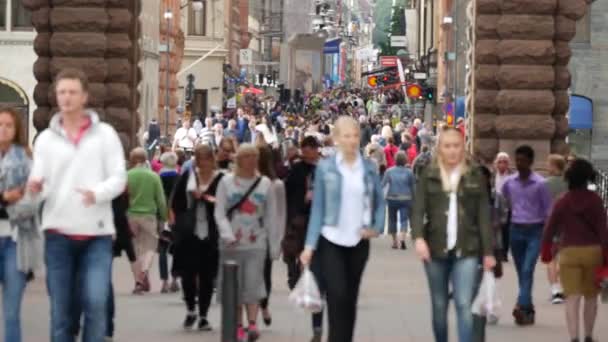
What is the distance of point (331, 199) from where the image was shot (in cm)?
1337

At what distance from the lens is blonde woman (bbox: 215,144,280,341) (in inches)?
639

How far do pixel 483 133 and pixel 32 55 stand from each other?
93.3ft

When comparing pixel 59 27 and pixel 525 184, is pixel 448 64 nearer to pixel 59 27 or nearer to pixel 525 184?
pixel 59 27

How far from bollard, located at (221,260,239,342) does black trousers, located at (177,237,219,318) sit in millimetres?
5866

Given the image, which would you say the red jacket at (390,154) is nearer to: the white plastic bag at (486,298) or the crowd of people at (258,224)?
the crowd of people at (258,224)

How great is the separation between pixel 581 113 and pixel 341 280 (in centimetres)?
3710

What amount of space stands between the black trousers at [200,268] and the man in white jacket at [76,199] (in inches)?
219

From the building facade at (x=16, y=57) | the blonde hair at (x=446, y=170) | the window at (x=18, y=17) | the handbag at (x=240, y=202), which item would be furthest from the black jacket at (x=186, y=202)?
the window at (x=18, y=17)

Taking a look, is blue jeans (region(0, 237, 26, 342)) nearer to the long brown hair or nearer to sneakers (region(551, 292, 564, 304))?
the long brown hair

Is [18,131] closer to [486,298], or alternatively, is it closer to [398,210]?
[486,298]

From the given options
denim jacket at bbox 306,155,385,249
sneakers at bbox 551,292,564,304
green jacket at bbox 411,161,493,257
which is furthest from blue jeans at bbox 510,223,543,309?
green jacket at bbox 411,161,493,257

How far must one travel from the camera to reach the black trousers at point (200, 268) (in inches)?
692

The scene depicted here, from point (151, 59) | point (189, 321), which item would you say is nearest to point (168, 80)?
point (151, 59)

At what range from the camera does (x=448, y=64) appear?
66.2 meters
